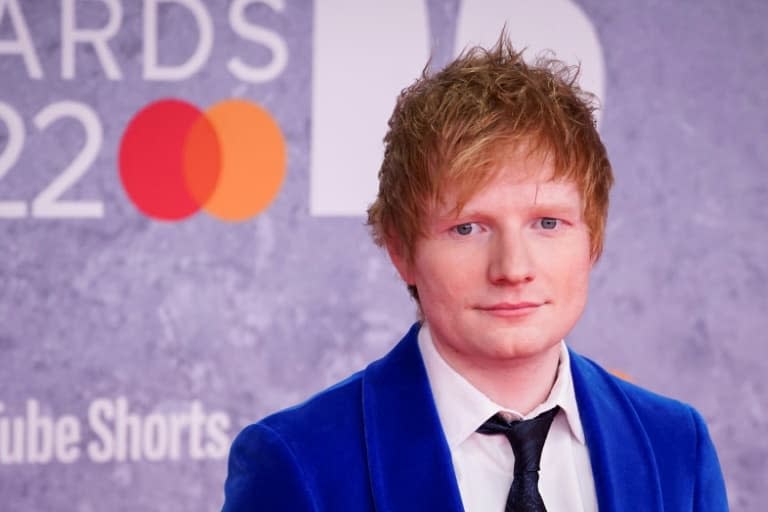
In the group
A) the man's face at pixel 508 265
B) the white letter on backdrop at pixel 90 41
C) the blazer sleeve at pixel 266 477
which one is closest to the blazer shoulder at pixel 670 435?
the man's face at pixel 508 265

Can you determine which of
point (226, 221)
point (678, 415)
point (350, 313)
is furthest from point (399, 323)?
point (678, 415)

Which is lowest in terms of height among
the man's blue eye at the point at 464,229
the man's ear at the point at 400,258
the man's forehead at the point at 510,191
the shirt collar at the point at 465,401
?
the shirt collar at the point at 465,401

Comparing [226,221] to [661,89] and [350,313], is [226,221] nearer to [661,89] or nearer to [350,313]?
[350,313]

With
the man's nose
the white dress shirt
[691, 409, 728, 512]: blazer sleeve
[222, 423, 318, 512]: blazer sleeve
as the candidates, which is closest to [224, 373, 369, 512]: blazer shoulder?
[222, 423, 318, 512]: blazer sleeve

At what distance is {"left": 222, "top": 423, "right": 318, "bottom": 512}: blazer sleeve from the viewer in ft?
3.56

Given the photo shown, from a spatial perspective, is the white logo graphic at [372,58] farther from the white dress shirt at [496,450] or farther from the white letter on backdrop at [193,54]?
the white dress shirt at [496,450]

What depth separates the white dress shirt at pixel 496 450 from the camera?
1140 millimetres

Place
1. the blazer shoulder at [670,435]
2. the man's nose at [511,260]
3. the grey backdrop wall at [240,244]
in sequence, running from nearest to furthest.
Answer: the man's nose at [511,260], the blazer shoulder at [670,435], the grey backdrop wall at [240,244]

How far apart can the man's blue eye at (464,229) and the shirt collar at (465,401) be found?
5.9 inches

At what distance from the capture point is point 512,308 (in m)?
1.10

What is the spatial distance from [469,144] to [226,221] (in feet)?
4.44

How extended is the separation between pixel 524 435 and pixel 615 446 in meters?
0.11

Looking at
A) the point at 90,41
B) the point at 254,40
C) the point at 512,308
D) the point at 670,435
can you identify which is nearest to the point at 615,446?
the point at 670,435

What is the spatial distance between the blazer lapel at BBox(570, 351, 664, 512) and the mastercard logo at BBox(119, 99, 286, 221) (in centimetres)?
129
